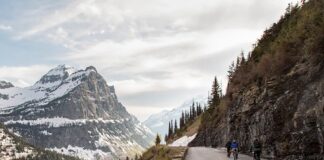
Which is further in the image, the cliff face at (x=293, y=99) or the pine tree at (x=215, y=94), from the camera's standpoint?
the pine tree at (x=215, y=94)

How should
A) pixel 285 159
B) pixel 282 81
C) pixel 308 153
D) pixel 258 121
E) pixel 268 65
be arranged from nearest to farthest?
pixel 308 153, pixel 285 159, pixel 282 81, pixel 258 121, pixel 268 65

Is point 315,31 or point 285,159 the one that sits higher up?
point 315,31

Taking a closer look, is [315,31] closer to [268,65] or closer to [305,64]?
[305,64]

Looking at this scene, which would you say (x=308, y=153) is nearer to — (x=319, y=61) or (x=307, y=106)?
(x=307, y=106)

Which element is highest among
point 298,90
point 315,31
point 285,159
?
point 315,31

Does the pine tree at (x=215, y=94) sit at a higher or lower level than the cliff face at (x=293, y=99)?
higher

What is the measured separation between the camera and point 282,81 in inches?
1187

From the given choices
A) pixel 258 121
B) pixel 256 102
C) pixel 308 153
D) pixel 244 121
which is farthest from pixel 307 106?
pixel 244 121

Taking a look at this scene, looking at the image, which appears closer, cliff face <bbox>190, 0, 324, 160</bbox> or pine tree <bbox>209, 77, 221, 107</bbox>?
cliff face <bbox>190, 0, 324, 160</bbox>

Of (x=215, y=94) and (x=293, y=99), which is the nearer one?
(x=293, y=99)

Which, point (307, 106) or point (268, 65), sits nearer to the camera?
point (307, 106)

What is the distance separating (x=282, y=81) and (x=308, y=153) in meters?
8.74

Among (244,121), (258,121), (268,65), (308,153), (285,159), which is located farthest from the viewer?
(244,121)

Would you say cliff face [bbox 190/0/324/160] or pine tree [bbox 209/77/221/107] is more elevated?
pine tree [bbox 209/77/221/107]
